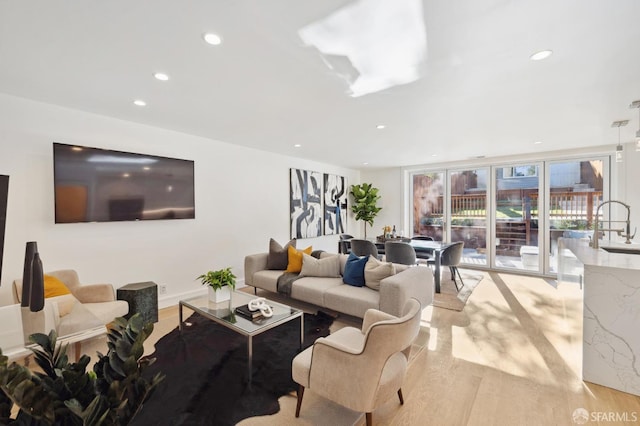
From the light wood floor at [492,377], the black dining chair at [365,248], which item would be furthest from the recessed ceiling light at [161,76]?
the black dining chair at [365,248]

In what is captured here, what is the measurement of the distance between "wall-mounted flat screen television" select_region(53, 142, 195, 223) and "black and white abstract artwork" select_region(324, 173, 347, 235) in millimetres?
3271

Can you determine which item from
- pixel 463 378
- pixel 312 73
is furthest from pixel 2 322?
pixel 463 378

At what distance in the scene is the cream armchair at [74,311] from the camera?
206cm

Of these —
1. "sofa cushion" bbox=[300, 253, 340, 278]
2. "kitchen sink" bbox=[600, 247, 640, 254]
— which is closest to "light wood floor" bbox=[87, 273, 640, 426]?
"kitchen sink" bbox=[600, 247, 640, 254]

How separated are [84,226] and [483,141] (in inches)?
222

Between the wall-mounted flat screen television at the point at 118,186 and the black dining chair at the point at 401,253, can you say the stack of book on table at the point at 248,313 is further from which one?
the black dining chair at the point at 401,253

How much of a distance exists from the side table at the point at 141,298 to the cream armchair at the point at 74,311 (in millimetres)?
129

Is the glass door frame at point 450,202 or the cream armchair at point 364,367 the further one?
the glass door frame at point 450,202

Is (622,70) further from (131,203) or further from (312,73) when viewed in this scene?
(131,203)

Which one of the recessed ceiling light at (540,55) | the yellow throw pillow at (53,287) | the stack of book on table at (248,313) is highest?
the recessed ceiling light at (540,55)

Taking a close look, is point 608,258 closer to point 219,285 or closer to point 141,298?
point 219,285

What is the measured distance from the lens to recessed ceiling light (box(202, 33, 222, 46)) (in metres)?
1.81

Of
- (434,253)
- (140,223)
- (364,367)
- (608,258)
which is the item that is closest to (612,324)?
(608,258)

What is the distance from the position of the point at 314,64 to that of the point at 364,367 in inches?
83.5
